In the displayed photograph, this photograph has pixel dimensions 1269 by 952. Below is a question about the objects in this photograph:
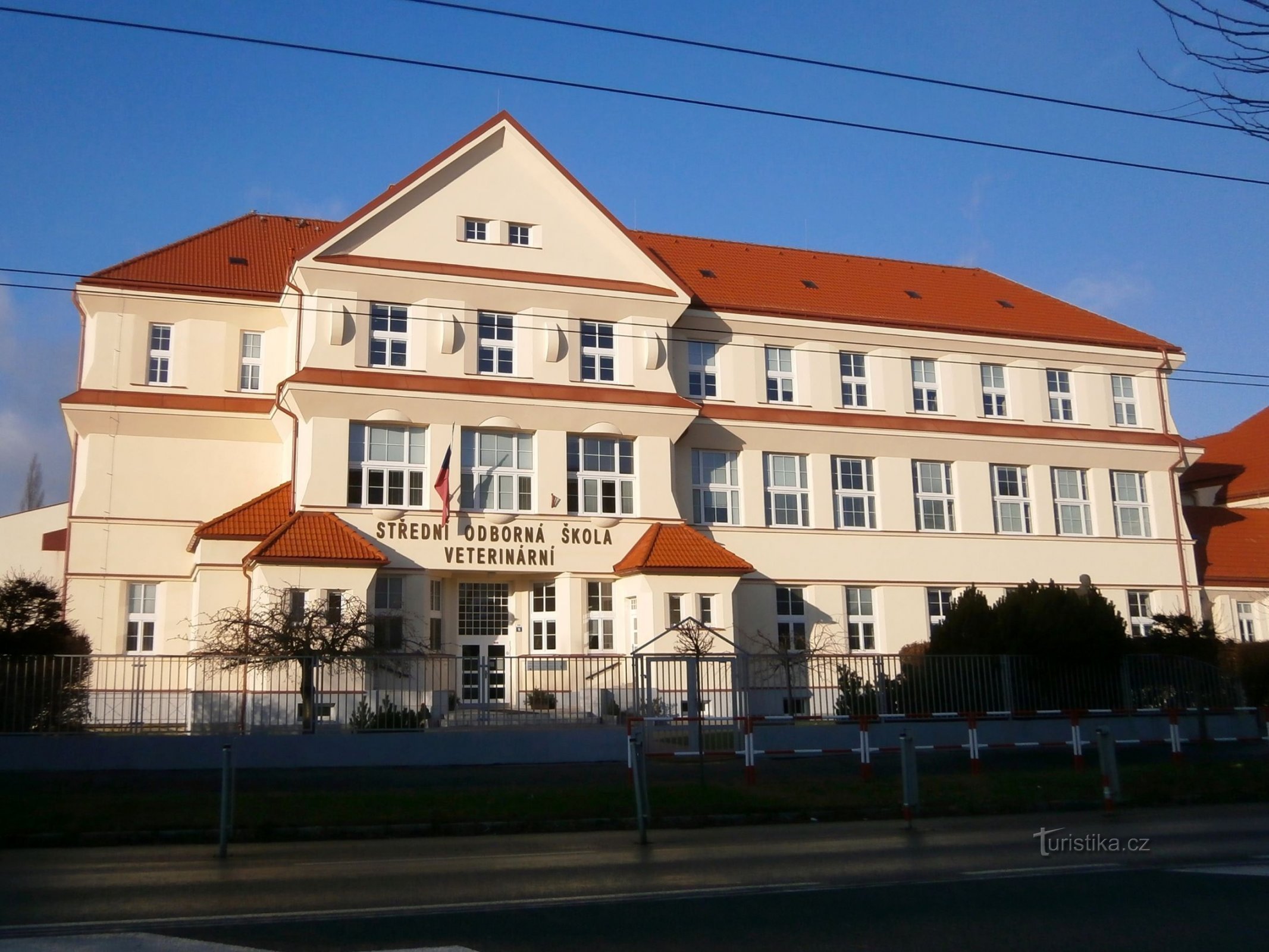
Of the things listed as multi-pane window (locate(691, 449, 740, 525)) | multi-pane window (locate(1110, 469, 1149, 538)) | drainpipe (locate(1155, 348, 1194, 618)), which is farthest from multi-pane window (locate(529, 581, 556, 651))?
drainpipe (locate(1155, 348, 1194, 618))

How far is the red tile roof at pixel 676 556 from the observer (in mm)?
29750

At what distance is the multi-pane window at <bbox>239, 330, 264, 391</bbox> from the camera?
32.9 m

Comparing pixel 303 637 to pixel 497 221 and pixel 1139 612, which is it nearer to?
pixel 497 221

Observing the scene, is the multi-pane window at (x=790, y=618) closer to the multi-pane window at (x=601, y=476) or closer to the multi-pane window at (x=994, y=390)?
the multi-pane window at (x=601, y=476)

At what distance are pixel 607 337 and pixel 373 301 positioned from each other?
631cm

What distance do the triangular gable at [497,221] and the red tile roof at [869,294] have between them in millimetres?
2920

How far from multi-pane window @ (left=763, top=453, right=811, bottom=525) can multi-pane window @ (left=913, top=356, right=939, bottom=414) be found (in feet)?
15.5

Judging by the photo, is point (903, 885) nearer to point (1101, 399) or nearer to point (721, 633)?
point (721, 633)

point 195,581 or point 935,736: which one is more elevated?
point 195,581

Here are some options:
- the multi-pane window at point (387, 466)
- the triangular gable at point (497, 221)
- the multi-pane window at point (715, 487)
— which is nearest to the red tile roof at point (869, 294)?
the triangular gable at point (497, 221)

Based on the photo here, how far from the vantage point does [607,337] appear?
1278 inches

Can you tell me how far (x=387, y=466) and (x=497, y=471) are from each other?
278 centimetres

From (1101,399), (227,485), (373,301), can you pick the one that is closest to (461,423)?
(373,301)

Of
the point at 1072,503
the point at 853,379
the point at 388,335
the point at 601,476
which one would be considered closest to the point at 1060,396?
the point at 1072,503
